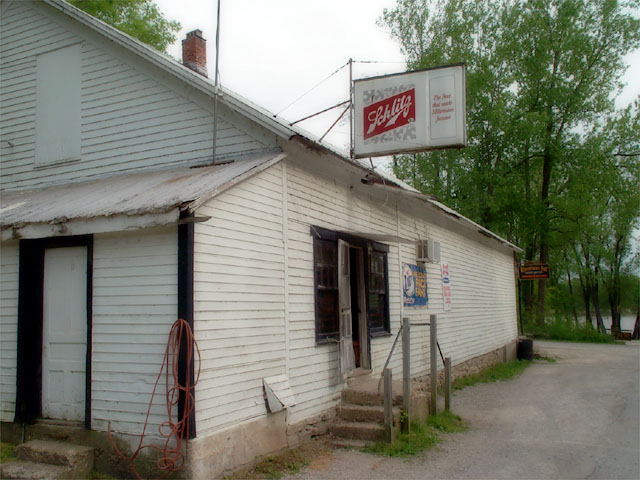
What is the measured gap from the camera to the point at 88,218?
579 centimetres

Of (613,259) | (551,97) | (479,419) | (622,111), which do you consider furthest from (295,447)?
(613,259)

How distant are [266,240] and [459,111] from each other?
11.0 ft

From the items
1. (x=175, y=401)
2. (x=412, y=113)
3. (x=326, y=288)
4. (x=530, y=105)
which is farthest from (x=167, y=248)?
(x=530, y=105)

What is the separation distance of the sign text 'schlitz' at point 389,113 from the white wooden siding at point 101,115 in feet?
5.99

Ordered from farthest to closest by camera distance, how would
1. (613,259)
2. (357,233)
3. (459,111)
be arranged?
(613,259)
(357,233)
(459,111)

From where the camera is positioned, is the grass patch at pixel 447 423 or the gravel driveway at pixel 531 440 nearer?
the gravel driveway at pixel 531 440

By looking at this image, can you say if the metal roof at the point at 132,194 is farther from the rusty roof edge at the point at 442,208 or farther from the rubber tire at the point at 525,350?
the rubber tire at the point at 525,350

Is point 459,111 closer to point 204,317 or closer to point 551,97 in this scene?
point 204,317

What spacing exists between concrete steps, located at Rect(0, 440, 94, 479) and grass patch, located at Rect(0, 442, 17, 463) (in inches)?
5.2

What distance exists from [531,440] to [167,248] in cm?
582

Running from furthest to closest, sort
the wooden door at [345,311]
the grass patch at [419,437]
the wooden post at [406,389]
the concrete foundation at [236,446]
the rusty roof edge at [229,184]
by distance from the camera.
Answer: the wooden door at [345,311] < the wooden post at [406,389] < the grass patch at [419,437] < the concrete foundation at [236,446] < the rusty roof edge at [229,184]

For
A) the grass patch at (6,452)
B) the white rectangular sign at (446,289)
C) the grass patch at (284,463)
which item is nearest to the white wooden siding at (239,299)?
the grass patch at (284,463)

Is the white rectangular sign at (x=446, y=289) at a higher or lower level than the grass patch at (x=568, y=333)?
higher

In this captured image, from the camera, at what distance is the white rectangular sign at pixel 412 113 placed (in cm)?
809
